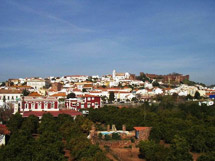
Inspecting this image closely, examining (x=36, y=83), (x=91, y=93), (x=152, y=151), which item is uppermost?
(x=36, y=83)

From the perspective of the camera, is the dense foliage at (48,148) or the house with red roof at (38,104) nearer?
the dense foliage at (48,148)

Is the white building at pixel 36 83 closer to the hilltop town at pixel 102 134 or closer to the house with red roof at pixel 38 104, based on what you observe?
the hilltop town at pixel 102 134

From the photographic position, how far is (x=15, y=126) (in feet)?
78.7

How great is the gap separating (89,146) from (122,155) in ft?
11.7

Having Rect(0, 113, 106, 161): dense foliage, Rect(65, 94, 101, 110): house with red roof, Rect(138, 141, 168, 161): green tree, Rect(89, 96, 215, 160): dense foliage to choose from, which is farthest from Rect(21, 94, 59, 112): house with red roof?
Rect(138, 141, 168, 161): green tree

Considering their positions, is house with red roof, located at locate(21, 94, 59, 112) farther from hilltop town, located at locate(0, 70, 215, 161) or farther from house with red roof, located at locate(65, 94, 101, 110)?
house with red roof, located at locate(65, 94, 101, 110)

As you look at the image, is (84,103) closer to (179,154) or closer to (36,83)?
(179,154)

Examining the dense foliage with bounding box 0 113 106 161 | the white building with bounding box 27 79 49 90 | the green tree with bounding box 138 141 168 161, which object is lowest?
the green tree with bounding box 138 141 168 161

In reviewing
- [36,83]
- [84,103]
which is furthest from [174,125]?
[36,83]

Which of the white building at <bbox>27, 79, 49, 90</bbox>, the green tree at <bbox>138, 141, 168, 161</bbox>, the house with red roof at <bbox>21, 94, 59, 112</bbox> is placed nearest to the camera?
the green tree at <bbox>138, 141, 168, 161</bbox>

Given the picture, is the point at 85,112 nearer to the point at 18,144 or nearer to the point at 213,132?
the point at 213,132

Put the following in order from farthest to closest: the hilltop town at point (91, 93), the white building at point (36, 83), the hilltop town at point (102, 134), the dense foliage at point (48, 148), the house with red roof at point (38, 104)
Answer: the white building at point (36, 83) < the hilltop town at point (91, 93) < the house with red roof at point (38, 104) < the hilltop town at point (102, 134) < the dense foliage at point (48, 148)

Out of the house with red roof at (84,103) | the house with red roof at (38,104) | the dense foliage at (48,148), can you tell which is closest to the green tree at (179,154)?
the dense foliage at (48,148)

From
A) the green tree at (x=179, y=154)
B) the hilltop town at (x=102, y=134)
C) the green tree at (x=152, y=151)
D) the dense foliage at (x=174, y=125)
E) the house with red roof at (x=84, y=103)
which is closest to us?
the green tree at (x=179, y=154)
